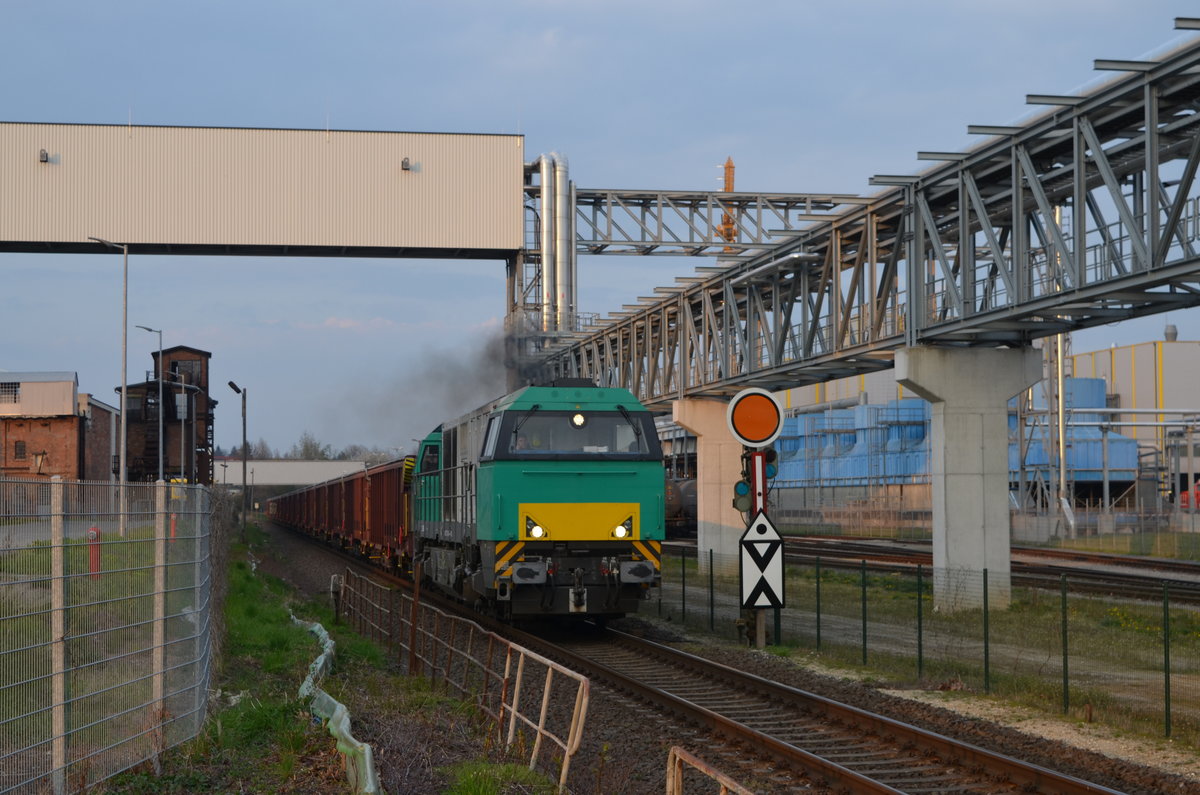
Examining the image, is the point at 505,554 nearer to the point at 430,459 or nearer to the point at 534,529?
the point at 534,529

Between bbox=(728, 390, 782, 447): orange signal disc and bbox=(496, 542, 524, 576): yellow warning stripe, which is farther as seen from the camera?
bbox=(496, 542, 524, 576): yellow warning stripe

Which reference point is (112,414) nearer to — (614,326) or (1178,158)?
(614,326)

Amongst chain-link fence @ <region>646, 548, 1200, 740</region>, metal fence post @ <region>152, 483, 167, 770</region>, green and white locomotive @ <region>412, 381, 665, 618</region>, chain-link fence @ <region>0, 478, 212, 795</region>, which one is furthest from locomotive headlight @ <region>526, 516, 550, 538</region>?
metal fence post @ <region>152, 483, 167, 770</region>

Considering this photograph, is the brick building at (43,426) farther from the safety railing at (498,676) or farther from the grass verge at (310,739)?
the grass verge at (310,739)

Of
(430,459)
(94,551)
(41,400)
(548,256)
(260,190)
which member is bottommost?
(94,551)

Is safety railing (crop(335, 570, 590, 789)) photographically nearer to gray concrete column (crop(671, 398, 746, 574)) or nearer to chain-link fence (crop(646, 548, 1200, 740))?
chain-link fence (crop(646, 548, 1200, 740))

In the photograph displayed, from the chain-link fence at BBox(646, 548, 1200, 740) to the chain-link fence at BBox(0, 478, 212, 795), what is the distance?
883 cm

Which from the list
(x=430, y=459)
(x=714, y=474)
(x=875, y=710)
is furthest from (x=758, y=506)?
(x=714, y=474)

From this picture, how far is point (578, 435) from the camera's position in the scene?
1883 centimetres

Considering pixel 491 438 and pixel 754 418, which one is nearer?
pixel 754 418

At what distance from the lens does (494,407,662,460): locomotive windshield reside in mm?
18469

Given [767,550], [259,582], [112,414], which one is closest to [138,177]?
[259,582]

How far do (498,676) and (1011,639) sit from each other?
29.3 feet

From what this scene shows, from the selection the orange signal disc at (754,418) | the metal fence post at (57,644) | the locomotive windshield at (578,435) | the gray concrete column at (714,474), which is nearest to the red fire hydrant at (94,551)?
the metal fence post at (57,644)
